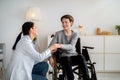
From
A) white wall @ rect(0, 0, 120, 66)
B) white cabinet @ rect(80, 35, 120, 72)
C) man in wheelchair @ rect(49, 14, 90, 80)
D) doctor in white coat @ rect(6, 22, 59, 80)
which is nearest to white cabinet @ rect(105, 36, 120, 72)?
Result: white cabinet @ rect(80, 35, 120, 72)

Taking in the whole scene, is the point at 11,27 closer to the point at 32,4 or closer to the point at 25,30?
the point at 32,4

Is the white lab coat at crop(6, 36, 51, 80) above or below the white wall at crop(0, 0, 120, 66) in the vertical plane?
below

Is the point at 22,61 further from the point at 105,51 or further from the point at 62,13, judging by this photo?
the point at 62,13

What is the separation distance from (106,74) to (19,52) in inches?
125

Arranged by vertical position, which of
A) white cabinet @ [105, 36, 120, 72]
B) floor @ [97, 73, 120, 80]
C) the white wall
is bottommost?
floor @ [97, 73, 120, 80]

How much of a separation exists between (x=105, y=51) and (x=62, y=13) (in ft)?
4.46

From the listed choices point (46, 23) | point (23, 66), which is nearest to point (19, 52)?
point (23, 66)

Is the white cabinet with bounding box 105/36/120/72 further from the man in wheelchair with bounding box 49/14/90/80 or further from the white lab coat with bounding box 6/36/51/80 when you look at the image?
the white lab coat with bounding box 6/36/51/80

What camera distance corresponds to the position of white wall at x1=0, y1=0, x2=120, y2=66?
560 centimetres

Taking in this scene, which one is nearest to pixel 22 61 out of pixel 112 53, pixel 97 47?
pixel 97 47

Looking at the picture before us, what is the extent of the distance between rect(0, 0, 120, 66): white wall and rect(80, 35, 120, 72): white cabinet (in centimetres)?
45

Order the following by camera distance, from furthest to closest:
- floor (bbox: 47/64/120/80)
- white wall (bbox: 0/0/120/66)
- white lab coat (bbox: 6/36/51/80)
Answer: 1. white wall (bbox: 0/0/120/66)
2. floor (bbox: 47/64/120/80)
3. white lab coat (bbox: 6/36/51/80)

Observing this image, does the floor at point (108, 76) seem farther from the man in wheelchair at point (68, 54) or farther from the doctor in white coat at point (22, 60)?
the doctor in white coat at point (22, 60)

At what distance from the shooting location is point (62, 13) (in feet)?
18.4
